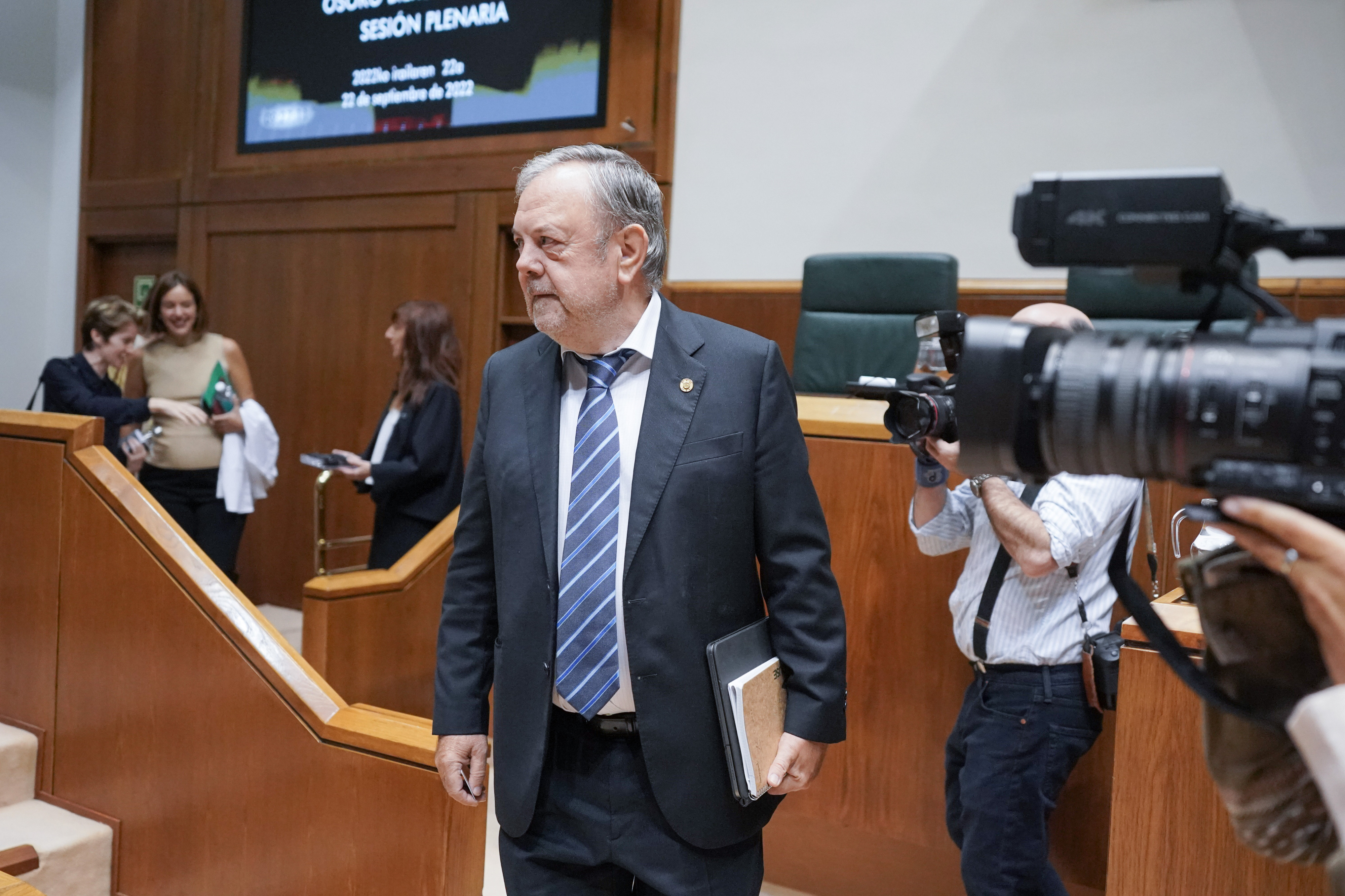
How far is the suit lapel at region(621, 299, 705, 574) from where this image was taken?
4.50 feet

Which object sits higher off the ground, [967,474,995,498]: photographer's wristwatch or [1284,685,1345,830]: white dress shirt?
[967,474,995,498]: photographer's wristwatch

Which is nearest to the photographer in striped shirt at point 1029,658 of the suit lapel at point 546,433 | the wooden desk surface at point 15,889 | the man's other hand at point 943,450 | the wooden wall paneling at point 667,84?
the man's other hand at point 943,450

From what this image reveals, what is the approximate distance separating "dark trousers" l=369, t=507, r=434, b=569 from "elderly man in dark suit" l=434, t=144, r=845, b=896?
7.03 ft

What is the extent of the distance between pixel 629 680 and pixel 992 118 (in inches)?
126

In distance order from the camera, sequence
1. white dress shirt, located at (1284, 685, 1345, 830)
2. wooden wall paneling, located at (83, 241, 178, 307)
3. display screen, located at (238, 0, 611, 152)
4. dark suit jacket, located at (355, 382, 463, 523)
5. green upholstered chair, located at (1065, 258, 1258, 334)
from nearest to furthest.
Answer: white dress shirt, located at (1284, 685, 1345, 830) < green upholstered chair, located at (1065, 258, 1258, 334) < dark suit jacket, located at (355, 382, 463, 523) < display screen, located at (238, 0, 611, 152) < wooden wall paneling, located at (83, 241, 178, 307)

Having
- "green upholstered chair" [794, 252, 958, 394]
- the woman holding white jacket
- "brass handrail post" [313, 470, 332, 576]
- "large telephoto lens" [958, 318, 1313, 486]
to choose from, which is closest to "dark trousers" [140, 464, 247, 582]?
the woman holding white jacket

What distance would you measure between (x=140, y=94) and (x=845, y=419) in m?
5.21

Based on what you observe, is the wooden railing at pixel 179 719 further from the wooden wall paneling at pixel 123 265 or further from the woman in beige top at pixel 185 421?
the wooden wall paneling at pixel 123 265

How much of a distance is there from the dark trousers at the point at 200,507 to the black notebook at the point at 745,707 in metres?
2.74

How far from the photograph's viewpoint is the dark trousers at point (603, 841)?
4.44 feet

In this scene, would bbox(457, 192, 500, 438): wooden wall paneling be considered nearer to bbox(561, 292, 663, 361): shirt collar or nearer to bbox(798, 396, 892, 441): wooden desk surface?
bbox(798, 396, 892, 441): wooden desk surface

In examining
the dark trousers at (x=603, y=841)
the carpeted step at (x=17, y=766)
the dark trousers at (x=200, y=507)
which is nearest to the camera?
the dark trousers at (x=603, y=841)

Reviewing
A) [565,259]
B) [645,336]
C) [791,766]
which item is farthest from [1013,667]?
[565,259]

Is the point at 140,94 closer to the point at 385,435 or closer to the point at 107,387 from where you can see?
the point at 107,387
